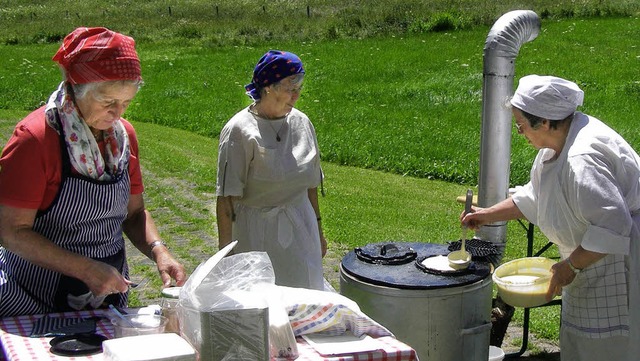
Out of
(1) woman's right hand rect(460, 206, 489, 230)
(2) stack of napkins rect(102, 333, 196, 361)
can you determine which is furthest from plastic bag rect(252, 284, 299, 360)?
(1) woman's right hand rect(460, 206, 489, 230)

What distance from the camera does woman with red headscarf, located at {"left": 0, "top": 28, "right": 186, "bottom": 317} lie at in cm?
290

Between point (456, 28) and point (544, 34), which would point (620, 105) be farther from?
point (456, 28)

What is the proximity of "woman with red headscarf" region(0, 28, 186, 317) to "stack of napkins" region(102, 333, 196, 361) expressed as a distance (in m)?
0.39

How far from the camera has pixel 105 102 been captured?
298 centimetres

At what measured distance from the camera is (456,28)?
78.3 feet

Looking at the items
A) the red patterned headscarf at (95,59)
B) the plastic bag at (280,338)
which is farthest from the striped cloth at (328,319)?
the red patterned headscarf at (95,59)

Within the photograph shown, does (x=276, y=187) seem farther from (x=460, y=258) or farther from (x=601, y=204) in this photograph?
(x=601, y=204)

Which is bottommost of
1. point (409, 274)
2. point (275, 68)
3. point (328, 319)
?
point (409, 274)

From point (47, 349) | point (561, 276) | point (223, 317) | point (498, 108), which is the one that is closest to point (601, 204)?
point (561, 276)

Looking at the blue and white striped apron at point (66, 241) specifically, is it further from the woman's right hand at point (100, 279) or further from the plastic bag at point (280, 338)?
the plastic bag at point (280, 338)

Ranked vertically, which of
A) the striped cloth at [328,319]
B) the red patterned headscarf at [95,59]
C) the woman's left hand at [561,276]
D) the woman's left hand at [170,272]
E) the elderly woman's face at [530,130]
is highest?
the red patterned headscarf at [95,59]

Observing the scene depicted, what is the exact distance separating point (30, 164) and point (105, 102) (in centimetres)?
33

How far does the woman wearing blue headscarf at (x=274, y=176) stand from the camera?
422 centimetres

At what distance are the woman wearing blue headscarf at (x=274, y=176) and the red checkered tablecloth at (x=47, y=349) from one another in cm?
141
